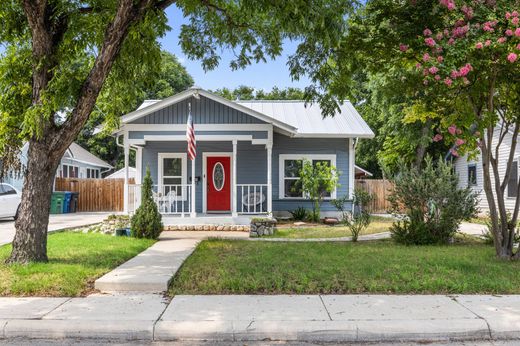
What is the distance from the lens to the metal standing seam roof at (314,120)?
51.2ft

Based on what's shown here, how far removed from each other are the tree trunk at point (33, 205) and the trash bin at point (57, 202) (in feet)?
50.2

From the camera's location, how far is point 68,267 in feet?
22.8

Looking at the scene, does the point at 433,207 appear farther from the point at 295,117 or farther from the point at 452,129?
the point at 295,117

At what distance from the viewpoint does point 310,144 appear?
631 inches

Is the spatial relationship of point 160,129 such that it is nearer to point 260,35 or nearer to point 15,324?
point 260,35

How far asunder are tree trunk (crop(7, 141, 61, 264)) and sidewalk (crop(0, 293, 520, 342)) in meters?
1.76

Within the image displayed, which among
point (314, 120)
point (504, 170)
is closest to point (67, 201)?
point (314, 120)

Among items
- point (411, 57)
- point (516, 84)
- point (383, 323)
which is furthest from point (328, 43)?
point (383, 323)

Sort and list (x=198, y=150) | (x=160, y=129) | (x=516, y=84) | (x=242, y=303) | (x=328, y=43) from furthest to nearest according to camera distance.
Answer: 1. (x=198, y=150)
2. (x=160, y=129)
3. (x=516, y=84)
4. (x=328, y=43)
5. (x=242, y=303)

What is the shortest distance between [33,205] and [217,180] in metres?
8.92

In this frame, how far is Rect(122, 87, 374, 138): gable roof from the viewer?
1327 centimetres

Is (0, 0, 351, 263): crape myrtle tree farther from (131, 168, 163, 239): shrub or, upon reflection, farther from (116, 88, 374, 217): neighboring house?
(116, 88, 374, 217): neighboring house

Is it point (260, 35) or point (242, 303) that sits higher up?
point (260, 35)

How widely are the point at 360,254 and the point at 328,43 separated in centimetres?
400
